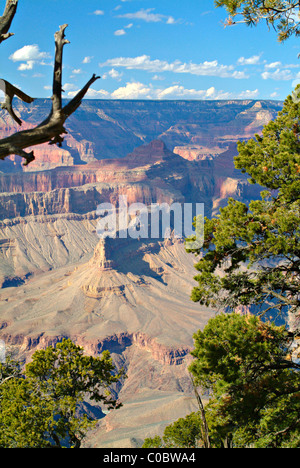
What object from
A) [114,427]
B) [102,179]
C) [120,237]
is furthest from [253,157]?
[102,179]

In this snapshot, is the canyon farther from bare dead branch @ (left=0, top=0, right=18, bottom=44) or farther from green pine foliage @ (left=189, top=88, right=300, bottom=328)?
bare dead branch @ (left=0, top=0, right=18, bottom=44)

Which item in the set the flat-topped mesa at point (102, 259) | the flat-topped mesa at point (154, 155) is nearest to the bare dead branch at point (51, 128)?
the flat-topped mesa at point (102, 259)

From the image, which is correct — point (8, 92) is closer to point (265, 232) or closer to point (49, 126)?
point (49, 126)

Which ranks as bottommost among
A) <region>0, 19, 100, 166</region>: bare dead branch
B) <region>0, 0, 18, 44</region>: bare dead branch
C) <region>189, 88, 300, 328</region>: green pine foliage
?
<region>189, 88, 300, 328</region>: green pine foliage

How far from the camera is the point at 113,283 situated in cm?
11469

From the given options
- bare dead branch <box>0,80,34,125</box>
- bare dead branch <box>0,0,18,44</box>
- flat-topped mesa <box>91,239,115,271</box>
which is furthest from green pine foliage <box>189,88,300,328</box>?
flat-topped mesa <box>91,239,115,271</box>

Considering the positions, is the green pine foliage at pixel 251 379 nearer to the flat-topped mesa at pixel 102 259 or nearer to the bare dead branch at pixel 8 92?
the bare dead branch at pixel 8 92

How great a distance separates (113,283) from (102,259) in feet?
27.4

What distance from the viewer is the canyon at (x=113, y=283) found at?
81812mm

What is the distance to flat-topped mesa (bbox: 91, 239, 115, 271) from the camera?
118438mm

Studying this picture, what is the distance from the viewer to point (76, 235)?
157875 millimetres

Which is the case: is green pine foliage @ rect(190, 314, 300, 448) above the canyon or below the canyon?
above

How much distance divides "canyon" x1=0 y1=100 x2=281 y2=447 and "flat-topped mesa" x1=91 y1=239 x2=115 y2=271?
0.98ft

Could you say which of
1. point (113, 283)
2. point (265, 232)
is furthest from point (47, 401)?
point (113, 283)
